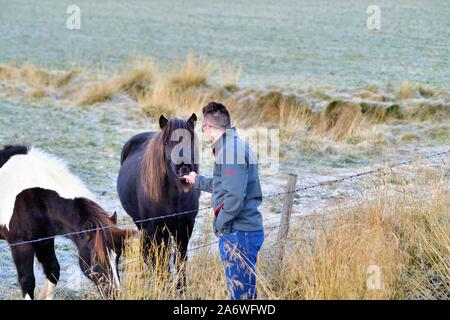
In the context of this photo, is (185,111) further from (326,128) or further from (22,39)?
(22,39)

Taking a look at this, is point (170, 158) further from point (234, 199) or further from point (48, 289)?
point (48, 289)

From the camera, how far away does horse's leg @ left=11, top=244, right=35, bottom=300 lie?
557cm

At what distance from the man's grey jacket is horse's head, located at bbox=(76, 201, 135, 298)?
796mm

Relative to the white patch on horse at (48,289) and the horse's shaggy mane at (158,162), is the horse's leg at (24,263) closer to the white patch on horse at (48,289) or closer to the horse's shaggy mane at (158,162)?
the white patch on horse at (48,289)

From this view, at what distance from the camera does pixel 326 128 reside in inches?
543

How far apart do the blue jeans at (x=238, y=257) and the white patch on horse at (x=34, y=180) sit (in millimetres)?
1292

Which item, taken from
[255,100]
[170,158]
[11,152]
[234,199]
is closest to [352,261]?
[234,199]

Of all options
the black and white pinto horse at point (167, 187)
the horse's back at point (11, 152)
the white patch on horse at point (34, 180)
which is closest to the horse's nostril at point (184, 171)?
the black and white pinto horse at point (167, 187)

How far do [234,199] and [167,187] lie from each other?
1.42 metres

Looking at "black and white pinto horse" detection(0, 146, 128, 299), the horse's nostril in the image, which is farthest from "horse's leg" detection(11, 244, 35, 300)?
the horse's nostril

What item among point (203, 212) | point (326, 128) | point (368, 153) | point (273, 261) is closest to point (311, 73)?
point (326, 128)

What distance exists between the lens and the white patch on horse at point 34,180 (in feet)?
18.4

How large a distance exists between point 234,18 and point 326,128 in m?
21.7

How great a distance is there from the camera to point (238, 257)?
4945 mm
